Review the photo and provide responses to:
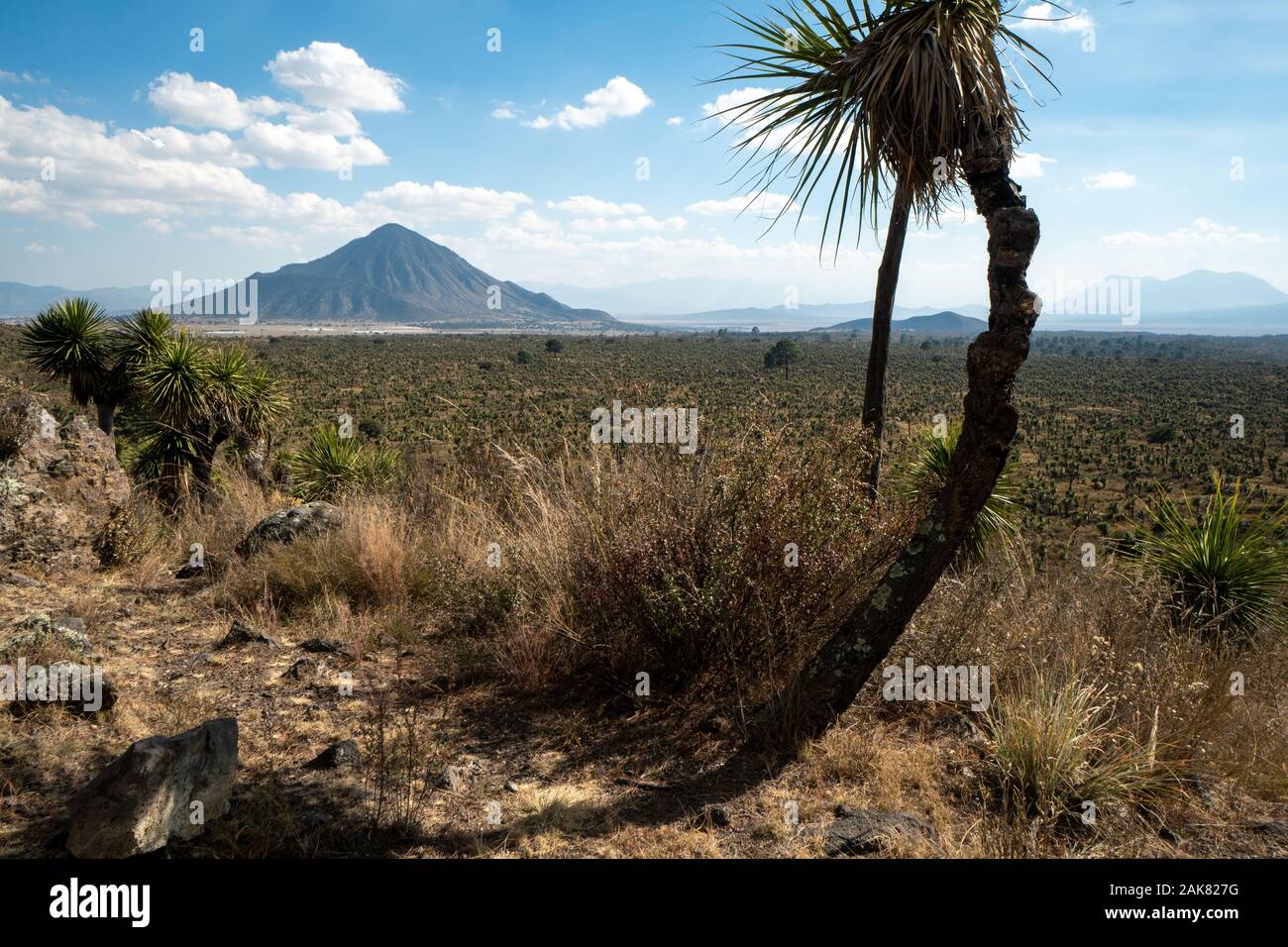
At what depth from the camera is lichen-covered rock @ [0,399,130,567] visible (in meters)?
5.70

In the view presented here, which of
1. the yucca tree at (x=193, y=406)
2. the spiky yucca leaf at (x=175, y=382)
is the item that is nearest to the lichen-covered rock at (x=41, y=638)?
the yucca tree at (x=193, y=406)

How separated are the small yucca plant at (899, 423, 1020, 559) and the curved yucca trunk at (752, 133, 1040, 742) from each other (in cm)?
332

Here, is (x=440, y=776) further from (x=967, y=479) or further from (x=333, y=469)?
(x=333, y=469)

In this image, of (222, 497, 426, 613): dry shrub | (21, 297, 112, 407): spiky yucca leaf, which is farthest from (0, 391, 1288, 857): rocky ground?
(21, 297, 112, 407): spiky yucca leaf

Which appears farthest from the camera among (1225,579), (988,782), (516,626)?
(1225,579)

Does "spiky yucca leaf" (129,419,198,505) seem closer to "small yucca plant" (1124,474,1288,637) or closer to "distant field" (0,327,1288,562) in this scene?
"distant field" (0,327,1288,562)

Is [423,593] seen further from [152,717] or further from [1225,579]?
[1225,579]

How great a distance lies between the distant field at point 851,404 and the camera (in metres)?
20.9

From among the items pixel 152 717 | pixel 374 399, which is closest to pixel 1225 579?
pixel 152 717

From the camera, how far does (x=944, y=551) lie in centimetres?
342

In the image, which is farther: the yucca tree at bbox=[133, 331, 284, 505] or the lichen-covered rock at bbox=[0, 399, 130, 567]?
the yucca tree at bbox=[133, 331, 284, 505]

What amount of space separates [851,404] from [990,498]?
2907cm

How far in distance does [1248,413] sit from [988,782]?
4650 cm

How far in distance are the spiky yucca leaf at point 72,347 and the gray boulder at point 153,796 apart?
1023cm
